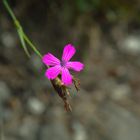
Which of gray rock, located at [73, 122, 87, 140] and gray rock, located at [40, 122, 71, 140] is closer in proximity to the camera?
gray rock, located at [40, 122, 71, 140]

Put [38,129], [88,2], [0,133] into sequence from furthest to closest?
[88,2] < [38,129] < [0,133]

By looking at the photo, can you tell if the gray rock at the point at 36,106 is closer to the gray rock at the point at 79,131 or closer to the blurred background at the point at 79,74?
the blurred background at the point at 79,74

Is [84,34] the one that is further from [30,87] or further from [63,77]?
[63,77]

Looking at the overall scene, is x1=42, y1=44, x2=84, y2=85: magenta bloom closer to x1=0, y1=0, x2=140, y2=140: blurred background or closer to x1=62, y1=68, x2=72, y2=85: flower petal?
x1=62, y1=68, x2=72, y2=85: flower petal

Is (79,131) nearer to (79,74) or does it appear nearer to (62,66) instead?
(79,74)

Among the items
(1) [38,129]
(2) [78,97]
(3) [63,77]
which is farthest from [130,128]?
(3) [63,77]

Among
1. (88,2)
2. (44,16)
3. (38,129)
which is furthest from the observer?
(88,2)

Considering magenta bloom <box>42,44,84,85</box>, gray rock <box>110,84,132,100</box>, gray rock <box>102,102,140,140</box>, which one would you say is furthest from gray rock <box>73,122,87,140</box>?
magenta bloom <box>42,44,84,85</box>
